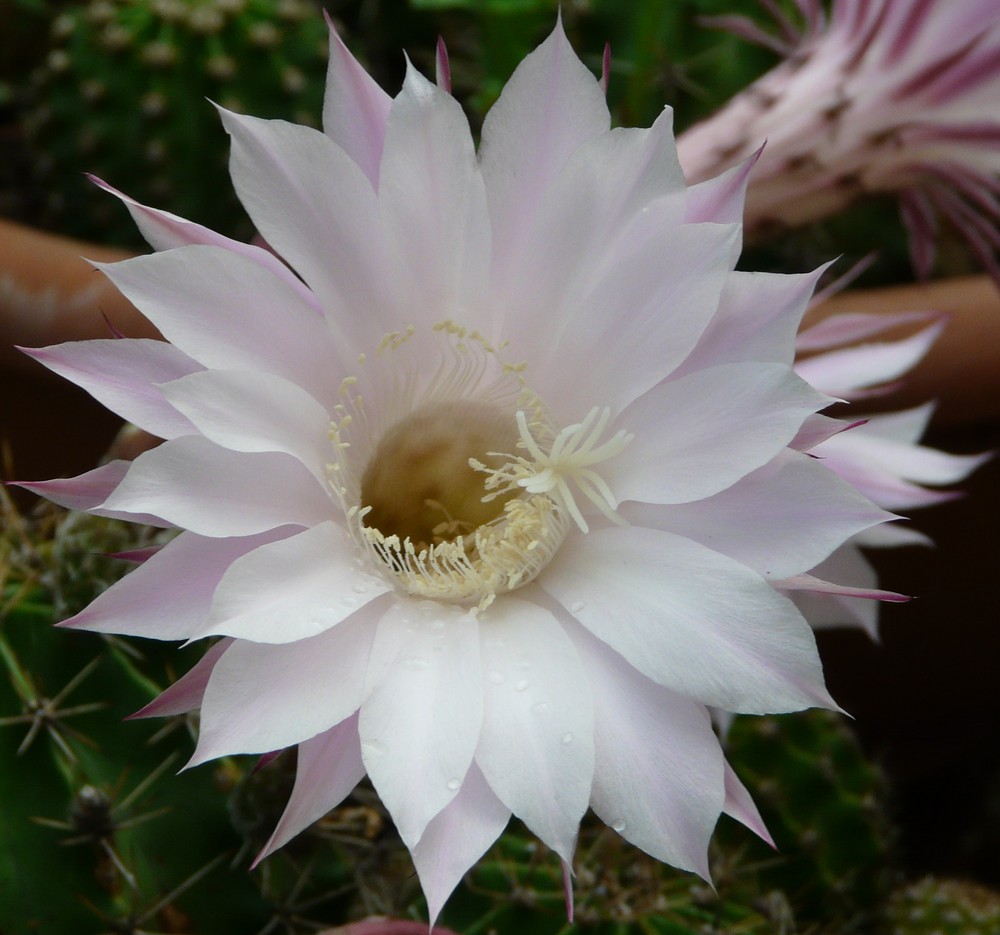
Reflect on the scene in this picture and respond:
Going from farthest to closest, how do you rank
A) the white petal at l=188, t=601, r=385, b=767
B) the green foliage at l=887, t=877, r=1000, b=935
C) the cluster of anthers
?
1. the green foliage at l=887, t=877, r=1000, b=935
2. the cluster of anthers
3. the white petal at l=188, t=601, r=385, b=767

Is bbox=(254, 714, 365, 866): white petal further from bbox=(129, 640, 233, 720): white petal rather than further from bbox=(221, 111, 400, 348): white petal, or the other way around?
bbox=(221, 111, 400, 348): white petal

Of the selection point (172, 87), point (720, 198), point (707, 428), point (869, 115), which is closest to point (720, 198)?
point (720, 198)

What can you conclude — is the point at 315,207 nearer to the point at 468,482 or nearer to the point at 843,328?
the point at 468,482

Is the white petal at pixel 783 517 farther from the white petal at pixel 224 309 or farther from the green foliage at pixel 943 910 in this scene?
the green foliage at pixel 943 910

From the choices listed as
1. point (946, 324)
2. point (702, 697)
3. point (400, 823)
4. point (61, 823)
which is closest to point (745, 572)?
point (702, 697)

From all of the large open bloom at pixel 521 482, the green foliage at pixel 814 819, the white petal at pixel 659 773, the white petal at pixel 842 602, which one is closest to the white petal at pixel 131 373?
the large open bloom at pixel 521 482

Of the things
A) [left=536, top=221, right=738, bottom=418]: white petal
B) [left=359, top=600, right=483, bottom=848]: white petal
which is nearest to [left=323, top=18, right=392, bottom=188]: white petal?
[left=536, top=221, right=738, bottom=418]: white petal

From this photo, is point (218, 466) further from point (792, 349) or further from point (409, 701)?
point (792, 349)
